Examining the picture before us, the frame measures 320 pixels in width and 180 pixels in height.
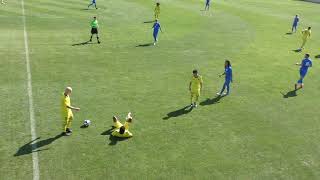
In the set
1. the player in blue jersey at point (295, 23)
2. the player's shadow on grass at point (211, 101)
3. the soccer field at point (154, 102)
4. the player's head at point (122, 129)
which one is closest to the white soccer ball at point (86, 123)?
the soccer field at point (154, 102)

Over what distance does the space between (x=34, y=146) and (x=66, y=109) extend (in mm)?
1718

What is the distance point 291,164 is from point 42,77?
1342 centimetres

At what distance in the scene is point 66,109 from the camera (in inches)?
583

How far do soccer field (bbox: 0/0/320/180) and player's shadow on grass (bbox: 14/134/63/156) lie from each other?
0.04 metres

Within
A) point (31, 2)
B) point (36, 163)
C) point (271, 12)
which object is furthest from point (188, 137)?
point (271, 12)

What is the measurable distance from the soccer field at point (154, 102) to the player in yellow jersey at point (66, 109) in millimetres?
433

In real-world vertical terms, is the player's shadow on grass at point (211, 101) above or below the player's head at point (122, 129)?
above

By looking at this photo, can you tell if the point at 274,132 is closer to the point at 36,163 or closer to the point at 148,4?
the point at 36,163

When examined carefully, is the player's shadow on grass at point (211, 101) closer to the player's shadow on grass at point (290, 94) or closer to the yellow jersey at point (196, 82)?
the yellow jersey at point (196, 82)

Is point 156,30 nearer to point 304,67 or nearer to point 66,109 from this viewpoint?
point 304,67

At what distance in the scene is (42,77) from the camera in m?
21.4

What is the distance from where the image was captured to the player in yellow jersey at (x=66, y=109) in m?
14.6

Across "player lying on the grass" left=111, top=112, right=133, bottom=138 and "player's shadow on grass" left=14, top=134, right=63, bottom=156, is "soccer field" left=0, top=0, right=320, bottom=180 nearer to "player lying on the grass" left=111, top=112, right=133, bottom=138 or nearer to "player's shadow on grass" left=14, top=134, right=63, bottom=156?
"player's shadow on grass" left=14, top=134, right=63, bottom=156

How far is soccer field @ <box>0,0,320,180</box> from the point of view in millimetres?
13781
